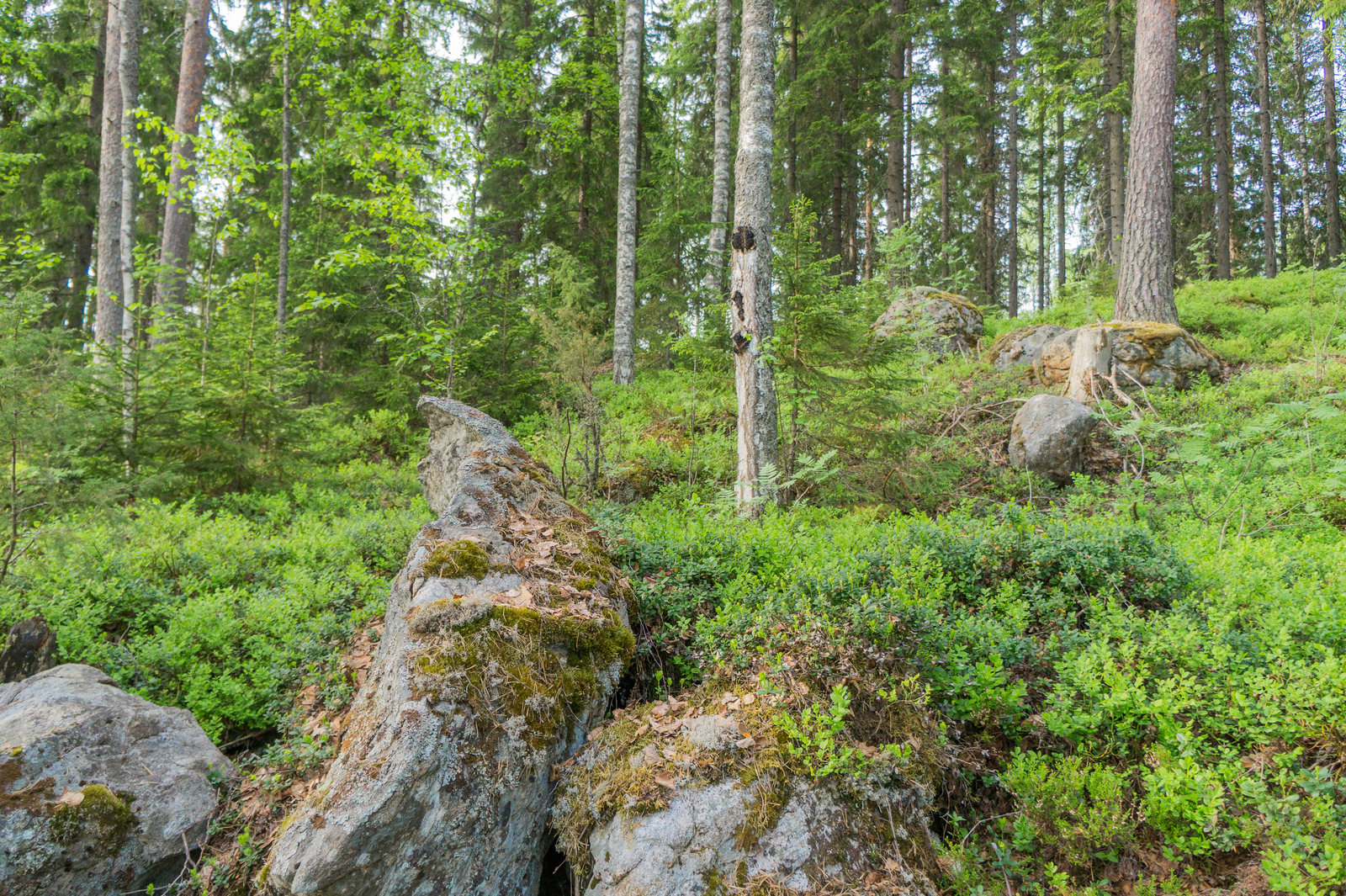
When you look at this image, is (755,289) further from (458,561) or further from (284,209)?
(284,209)

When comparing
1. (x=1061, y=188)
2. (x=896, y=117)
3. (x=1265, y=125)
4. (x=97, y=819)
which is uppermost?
(x=1061, y=188)

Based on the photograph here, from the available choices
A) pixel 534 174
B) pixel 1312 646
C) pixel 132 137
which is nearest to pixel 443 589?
pixel 1312 646

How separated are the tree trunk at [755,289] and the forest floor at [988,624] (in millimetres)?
707

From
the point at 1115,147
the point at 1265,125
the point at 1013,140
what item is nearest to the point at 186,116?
the point at 1115,147

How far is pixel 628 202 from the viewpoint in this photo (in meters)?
12.8

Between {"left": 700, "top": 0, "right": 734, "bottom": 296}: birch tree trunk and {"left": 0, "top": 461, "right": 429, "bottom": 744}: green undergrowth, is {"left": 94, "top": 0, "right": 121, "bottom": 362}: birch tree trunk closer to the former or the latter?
{"left": 0, "top": 461, "right": 429, "bottom": 744}: green undergrowth

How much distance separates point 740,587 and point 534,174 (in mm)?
16712

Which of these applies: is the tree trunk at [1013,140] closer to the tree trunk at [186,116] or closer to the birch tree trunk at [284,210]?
the birch tree trunk at [284,210]

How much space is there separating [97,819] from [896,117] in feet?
66.6

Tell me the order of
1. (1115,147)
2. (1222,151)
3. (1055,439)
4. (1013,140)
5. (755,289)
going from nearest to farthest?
(755,289) → (1055,439) → (1115,147) → (1222,151) → (1013,140)

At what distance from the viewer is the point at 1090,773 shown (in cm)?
304

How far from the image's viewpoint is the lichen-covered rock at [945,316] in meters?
12.6

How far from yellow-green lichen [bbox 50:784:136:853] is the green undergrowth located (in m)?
0.90

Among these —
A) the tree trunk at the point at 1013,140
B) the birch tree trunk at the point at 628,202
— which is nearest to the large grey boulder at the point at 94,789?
the birch tree trunk at the point at 628,202
